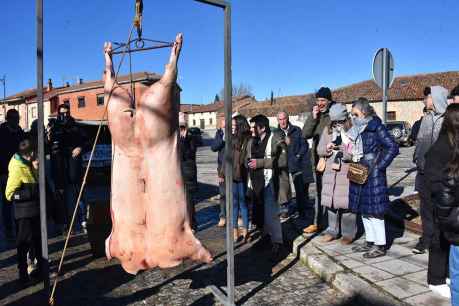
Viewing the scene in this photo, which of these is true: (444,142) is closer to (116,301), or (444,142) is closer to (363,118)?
(363,118)

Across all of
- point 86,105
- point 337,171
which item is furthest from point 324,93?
point 86,105

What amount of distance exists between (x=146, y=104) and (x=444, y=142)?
2512mm

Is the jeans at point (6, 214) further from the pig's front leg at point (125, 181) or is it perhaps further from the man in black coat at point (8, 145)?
the pig's front leg at point (125, 181)

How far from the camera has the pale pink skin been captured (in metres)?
3.12

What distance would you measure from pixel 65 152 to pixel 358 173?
4.91 meters

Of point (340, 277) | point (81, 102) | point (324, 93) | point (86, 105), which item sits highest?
point (81, 102)

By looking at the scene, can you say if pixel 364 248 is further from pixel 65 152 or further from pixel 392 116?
pixel 392 116

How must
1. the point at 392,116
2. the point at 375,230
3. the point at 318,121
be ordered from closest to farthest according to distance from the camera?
the point at 375,230 → the point at 318,121 → the point at 392,116

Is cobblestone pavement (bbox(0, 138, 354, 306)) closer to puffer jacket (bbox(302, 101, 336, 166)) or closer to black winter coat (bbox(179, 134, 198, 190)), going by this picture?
black winter coat (bbox(179, 134, 198, 190))

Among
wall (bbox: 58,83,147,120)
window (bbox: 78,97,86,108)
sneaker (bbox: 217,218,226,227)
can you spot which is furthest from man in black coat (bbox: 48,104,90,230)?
window (bbox: 78,97,86,108)

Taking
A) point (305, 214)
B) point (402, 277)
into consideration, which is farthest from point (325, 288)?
point (305, 214)

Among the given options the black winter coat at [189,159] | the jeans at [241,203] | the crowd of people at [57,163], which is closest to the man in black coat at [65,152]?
the crowd of people at [57,163]

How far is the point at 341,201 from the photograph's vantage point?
5.55 m

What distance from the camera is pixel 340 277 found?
4.54 meters
